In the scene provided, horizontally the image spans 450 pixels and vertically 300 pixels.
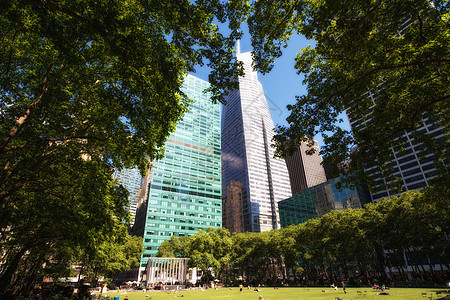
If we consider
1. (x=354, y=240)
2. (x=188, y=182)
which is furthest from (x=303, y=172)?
(x=354, y=240)

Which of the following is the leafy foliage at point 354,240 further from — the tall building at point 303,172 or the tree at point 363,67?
the tall building at point 303,172

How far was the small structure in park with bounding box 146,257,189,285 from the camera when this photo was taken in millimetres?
53438

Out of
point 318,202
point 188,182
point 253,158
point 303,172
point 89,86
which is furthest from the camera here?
point 303,172

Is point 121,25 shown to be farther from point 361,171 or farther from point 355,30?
point 361,171

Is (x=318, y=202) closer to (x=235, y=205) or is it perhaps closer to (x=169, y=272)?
(x=235, y=205)

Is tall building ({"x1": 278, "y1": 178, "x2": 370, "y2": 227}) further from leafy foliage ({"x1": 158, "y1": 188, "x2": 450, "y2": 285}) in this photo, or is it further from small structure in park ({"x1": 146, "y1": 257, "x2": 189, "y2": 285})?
small structure in park ({"x1": 146, "y1": 257, "x2": 189, "y2": 285})

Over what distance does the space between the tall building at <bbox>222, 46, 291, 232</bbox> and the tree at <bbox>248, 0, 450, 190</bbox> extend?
116 meters

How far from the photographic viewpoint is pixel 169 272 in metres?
54.4

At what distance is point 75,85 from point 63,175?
5.56 m

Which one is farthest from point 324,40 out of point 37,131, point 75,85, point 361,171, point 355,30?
point 37,131

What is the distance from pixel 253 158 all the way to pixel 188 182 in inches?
2357

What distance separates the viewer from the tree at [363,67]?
8.67m

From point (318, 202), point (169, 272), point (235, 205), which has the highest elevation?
point (235, 205)

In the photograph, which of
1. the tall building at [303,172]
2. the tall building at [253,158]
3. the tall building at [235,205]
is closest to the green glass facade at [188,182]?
the tall building at [253,158]
